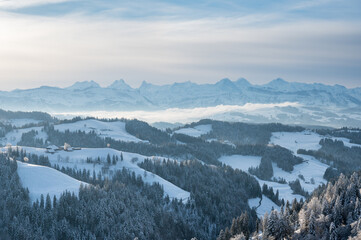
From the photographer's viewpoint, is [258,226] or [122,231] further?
[122,231]

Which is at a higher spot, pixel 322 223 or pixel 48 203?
pixel 322 223

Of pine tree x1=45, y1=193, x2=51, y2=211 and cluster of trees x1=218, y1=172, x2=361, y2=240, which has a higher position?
cluster of trees x1=218, y1=172, x2=361, y2=240

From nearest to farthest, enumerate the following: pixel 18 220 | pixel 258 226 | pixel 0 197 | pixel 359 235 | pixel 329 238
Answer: pixel 359 235, pixel 329 238, pixel 258 226, pixel 18 220, pixel 0 197

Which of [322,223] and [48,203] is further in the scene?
[48,203]

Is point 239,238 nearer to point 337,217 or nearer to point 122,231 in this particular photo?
point 337,217

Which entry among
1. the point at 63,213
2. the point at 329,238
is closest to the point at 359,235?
the point at 329,238

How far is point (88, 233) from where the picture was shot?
186 meters

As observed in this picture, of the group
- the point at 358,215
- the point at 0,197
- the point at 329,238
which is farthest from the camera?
the point at 0,197

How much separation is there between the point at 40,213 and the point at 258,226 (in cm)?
8826

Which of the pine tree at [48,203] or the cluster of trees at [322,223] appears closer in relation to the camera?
the cluster of trees at [322,223]

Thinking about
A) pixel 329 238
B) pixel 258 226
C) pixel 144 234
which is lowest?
pixel 144 234

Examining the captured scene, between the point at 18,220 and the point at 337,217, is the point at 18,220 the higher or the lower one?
the lower one

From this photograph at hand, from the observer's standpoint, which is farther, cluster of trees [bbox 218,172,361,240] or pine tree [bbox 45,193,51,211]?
pine tree [bbox 45,193,51,211]

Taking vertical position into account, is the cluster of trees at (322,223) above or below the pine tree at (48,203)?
above
